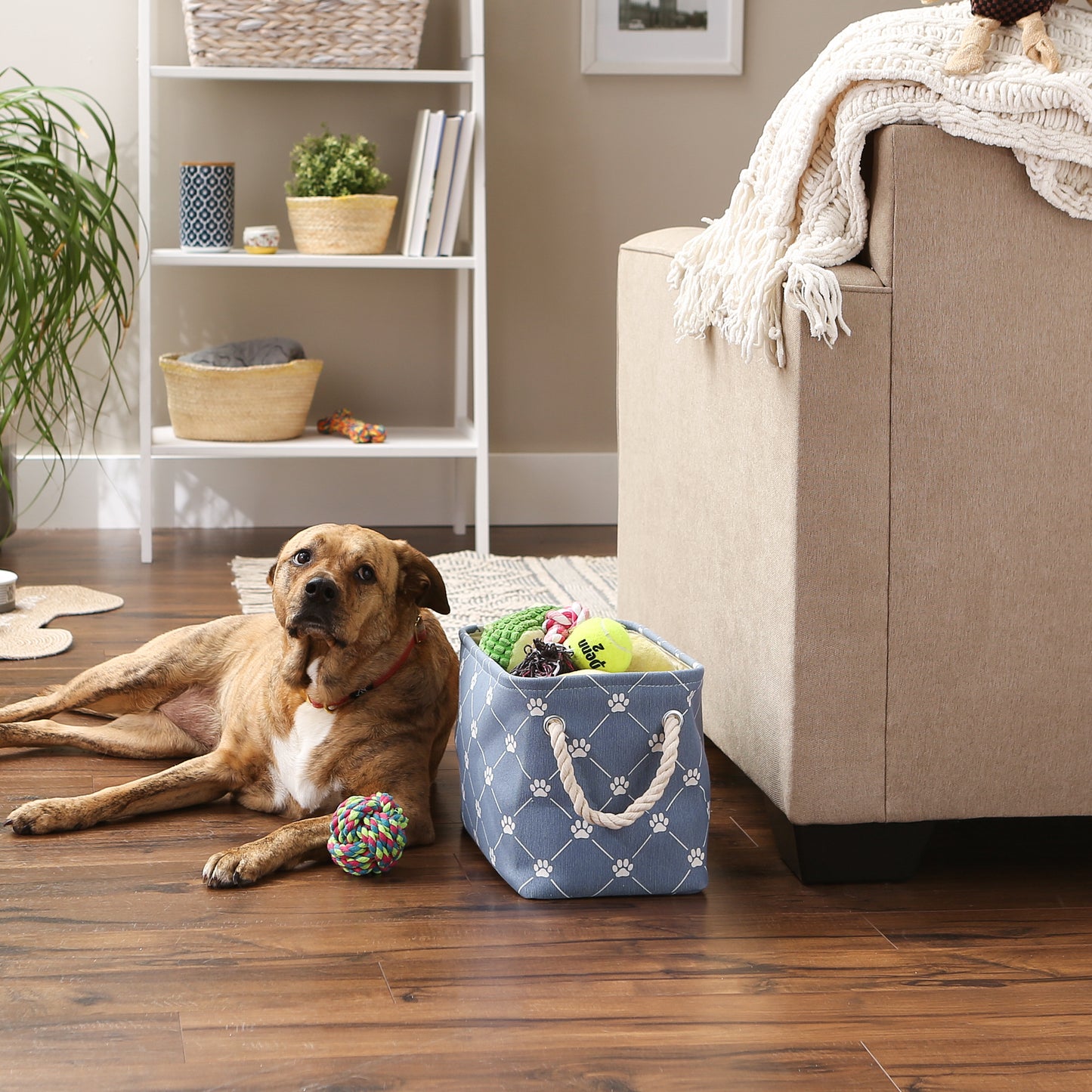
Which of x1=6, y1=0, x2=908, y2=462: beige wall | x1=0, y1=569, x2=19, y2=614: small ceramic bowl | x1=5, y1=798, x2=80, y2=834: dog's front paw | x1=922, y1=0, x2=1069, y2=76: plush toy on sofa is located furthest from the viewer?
x1=6, y1=0, x2=908, y2=462: beige wall

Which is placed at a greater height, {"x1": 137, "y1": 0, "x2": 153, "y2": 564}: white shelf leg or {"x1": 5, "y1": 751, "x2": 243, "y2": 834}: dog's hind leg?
{"x1": 137, "y1": 0, "x2": 153, "y2": 564}: white shelf leg

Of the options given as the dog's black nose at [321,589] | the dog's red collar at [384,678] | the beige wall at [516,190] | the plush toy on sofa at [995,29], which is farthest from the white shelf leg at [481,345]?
the plush toy on sofa at [995,29]

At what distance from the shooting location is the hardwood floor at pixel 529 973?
1118 mm

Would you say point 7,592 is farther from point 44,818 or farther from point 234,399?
point 44,818

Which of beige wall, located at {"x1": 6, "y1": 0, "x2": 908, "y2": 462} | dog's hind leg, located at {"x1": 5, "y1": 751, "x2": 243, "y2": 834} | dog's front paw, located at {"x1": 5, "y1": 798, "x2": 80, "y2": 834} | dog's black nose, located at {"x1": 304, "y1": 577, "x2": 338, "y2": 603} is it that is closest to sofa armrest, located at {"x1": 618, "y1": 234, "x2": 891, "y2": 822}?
dog's black nose, located at {"x1": 304, "y1": 577, "x2": 338, "y2": 603}

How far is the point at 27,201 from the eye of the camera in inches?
106

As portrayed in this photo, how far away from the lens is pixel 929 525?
140 cm

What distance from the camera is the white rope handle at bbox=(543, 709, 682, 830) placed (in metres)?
1.38

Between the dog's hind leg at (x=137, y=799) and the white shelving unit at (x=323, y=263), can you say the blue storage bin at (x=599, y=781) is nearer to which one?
the dog's hind leg at (x=137, y=799)

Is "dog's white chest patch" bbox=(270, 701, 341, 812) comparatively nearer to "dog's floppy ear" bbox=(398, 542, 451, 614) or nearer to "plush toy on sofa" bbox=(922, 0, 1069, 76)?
"dog's floppy ear" bbox=(398, 542, 451, 614)

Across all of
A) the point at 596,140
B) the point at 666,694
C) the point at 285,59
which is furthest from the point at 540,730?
the point at 596,140

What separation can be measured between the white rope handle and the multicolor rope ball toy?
0.20 metres

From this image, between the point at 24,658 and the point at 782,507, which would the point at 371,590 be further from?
the point at 24,658

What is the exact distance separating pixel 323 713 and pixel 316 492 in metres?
1.98
